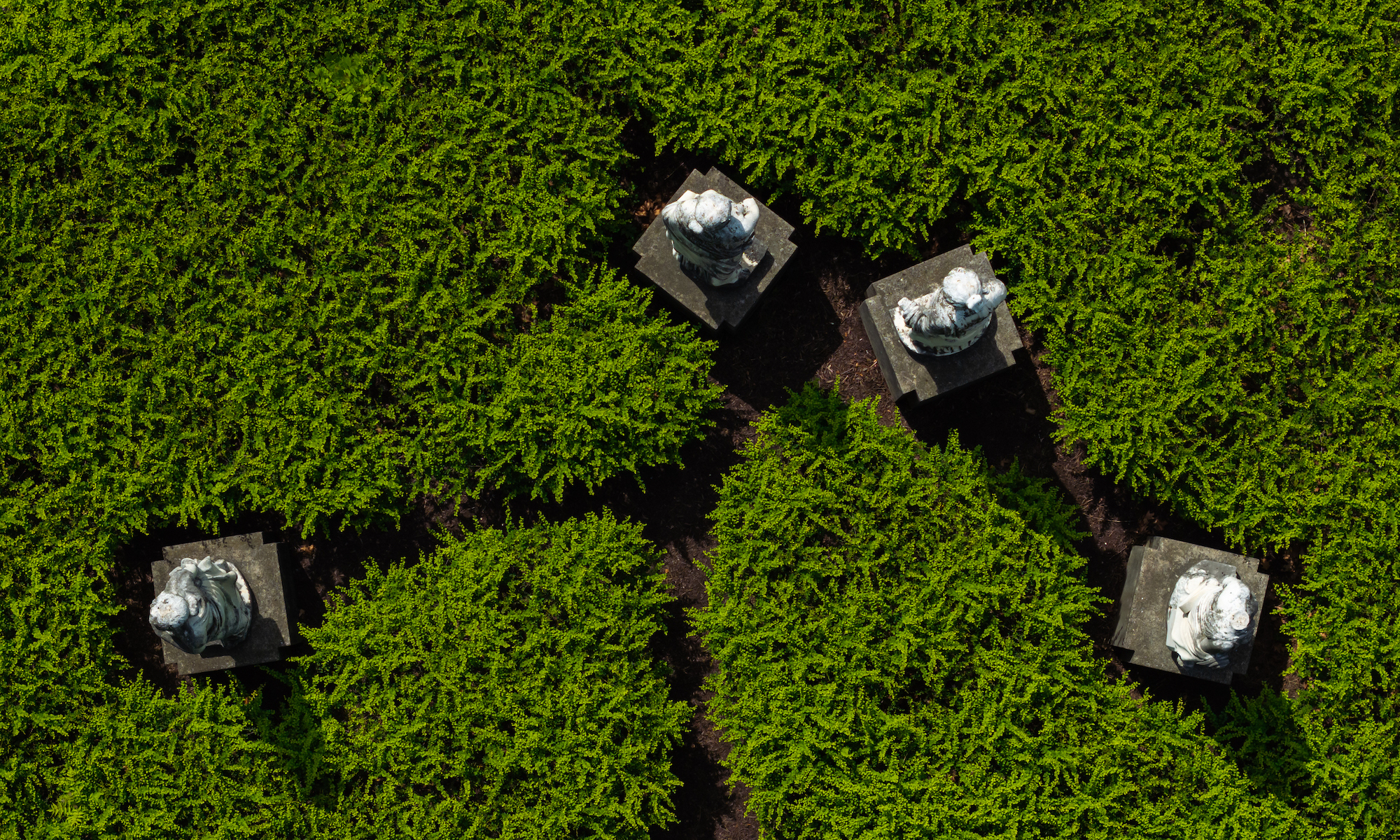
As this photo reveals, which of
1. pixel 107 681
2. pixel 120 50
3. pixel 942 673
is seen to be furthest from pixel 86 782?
pixel 942 673

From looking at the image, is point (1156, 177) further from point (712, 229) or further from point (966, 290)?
point (712, 229)

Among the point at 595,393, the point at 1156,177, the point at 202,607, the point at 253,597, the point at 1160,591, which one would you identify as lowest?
the point at 1160,591

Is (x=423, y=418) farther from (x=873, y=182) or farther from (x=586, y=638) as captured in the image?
(x=873, y=182)

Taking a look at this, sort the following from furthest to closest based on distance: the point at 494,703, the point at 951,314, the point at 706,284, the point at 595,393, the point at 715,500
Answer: the point at 715,500 < the point at 706,284 < the point at 595,393 < the point at 494,703 < the point at 951,314

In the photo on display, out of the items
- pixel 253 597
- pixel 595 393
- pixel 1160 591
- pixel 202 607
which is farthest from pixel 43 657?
pixel 1160 591

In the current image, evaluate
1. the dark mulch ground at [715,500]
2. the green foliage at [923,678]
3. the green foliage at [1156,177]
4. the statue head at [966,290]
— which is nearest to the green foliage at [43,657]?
the dark mulch ground at [715,500]

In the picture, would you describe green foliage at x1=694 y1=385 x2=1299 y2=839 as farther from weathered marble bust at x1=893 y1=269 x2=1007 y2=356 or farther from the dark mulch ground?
the dark mulch ground
